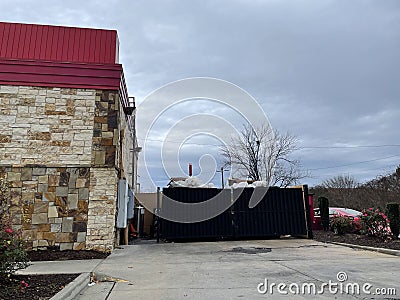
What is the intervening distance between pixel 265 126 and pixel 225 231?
14072 mm

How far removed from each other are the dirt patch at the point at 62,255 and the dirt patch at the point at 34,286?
2.45 m

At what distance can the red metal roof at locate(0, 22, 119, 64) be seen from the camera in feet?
30.9

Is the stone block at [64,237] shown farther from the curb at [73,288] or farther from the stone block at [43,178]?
the curb at [73,288]

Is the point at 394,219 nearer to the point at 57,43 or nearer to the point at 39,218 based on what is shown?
the point at 39,218

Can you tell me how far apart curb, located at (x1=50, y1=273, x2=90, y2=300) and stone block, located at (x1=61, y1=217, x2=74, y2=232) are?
10.5 feet

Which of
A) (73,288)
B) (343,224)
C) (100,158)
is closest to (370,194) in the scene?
(343,224)

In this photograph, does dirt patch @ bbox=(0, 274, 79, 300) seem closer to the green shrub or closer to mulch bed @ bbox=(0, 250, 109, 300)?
mulch bed @ bbox=(0, 250, 109, 300)

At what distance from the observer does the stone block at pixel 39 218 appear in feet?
28.2

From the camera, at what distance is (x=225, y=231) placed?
40.0ft

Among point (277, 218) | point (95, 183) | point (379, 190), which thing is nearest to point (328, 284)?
point (95, 183)

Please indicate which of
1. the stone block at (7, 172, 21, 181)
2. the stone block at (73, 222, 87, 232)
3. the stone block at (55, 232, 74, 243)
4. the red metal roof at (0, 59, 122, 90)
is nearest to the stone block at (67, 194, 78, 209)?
the stone block at (73, 222, 87, 232)

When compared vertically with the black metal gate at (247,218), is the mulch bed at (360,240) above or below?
below

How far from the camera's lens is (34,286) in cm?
482

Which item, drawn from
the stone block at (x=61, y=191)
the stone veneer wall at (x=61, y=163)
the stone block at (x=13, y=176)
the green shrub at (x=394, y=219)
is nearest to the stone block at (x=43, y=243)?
Answer: the stone veneer wall at (x=61, y=163)
